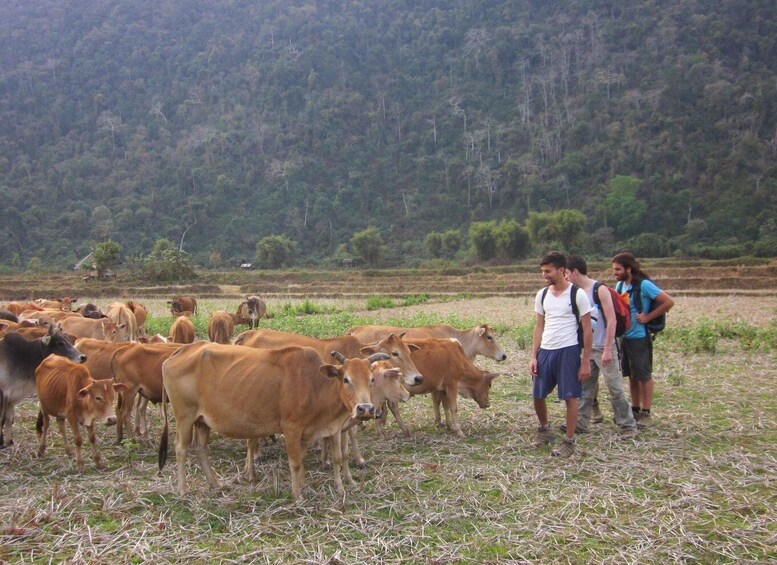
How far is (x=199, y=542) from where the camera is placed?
18.9ft

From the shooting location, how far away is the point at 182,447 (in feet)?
22.9

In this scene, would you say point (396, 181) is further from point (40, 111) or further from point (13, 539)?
point (13, 539)

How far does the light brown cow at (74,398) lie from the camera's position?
7809mm

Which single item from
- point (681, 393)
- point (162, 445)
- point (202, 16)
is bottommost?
point (681, 393)

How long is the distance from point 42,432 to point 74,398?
141 centimetres

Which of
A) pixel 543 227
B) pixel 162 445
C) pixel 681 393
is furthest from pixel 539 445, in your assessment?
pixel 543 227

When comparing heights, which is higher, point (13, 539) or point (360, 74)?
point (360, 74)

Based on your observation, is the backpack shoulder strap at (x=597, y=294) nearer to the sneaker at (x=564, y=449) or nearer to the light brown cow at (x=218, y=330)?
the sneaker at (x=564, y=449)

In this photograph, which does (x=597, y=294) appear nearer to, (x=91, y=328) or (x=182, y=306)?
(x=91, y=328)

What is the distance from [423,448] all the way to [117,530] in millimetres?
3907

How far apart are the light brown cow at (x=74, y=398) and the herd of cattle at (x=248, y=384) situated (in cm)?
1

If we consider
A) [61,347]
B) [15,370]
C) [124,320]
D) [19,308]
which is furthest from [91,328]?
[15,370]

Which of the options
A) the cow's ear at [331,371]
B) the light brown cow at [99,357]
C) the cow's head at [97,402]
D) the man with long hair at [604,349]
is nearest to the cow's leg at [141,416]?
the light brown cow at [99,357]

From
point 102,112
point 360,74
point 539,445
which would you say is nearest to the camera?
point 539,445
